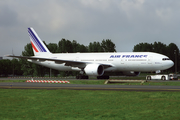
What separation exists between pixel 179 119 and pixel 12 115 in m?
7.74

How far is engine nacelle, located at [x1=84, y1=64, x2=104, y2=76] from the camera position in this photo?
48.4 meters

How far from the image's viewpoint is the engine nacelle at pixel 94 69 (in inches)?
1907

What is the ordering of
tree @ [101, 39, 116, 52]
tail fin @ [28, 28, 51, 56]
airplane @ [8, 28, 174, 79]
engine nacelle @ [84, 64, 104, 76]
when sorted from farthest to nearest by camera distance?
1. tree @ [101, 39, 116, 52]
2. tail fin @ [28, 28, 51, 56]
3. engine nacelle @ [84, 64, 104, 76]
4. airplane @ [8, 28, 174, 79]

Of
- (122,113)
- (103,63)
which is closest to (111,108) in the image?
(122,113)

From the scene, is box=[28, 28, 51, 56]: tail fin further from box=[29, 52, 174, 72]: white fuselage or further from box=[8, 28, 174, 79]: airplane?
box=[29, 52, 174, 72]: white fuselage

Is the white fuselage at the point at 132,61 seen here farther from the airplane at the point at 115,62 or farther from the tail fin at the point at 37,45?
the tail fin at the point at 37,45

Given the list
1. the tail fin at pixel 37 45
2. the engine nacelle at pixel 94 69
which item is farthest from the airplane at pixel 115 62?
the tail fin at pixel 37 45

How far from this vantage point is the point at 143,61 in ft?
155

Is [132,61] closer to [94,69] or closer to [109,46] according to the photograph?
[94,69]

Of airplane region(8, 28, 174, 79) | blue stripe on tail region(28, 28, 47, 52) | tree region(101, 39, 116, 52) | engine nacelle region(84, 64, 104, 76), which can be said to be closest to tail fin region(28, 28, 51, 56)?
blue stripe on tail region(28, 28, 47, 52)

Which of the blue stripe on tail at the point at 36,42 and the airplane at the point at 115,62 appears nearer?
the airplane at the point at 115,62

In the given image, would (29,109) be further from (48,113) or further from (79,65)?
(79,65)

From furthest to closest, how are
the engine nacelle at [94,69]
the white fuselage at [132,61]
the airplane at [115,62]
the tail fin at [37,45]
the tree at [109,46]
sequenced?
the tree at [109,46]
the tail fin at [37,45]
the engine nacelle at [94,69]
the airplane at [115,62]
the white fuselage at [132,61]

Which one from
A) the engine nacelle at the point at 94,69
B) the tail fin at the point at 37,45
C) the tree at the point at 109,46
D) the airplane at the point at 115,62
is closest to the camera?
the airplane at the point at 115,62
